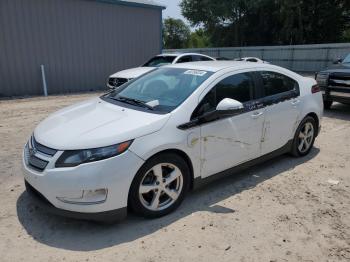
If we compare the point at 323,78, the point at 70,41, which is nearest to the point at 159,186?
the point at 323,78

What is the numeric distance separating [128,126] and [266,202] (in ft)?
6.20

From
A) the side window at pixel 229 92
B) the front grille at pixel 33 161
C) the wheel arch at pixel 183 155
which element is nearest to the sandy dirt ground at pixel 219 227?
the wheel arch at pixel 183 155

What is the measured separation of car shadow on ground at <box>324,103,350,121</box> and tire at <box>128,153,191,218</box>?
20.6ft

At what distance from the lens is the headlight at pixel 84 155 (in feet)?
9.61

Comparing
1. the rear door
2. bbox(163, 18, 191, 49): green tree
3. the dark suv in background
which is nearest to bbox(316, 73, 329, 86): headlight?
the dark suv in background

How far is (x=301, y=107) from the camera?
16.1 feet

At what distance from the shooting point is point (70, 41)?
518 inches

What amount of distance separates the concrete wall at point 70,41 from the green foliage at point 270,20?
22.3 meters

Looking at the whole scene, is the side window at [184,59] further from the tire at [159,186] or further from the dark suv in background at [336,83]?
the tire at [159,186]

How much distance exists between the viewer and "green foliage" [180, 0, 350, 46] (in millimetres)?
32875

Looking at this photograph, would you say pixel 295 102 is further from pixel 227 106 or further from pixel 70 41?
pixel 70 41

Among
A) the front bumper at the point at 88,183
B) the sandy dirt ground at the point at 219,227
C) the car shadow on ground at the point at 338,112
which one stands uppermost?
the front bumper at the point at 88,183

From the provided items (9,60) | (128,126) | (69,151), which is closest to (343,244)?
(128,126)

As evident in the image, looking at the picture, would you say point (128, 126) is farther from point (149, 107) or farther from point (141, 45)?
point (141, 45)
